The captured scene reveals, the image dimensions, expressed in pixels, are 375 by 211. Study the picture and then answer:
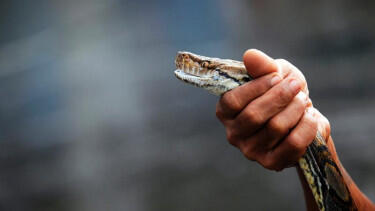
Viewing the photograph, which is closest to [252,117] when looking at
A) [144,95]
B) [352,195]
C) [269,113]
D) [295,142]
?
[269,113]

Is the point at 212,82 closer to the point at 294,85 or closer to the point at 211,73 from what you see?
the point at 211,73

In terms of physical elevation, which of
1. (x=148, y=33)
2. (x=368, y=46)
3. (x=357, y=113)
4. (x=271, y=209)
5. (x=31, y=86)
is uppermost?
(x=148, y=33)

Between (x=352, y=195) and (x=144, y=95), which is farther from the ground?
(x=352, y=195)

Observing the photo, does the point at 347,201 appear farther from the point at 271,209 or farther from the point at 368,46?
the point at 368,46

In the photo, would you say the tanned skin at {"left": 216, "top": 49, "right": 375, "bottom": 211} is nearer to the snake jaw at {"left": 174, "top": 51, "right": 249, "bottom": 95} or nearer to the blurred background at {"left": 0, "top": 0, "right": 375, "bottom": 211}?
the snake jaw at {"left": 174, "top": 51, "right": 249, "bottom": 95}

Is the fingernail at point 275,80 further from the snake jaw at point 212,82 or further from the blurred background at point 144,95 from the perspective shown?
the blurred background at point 144,95

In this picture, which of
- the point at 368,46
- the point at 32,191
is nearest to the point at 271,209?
the point at 32,191

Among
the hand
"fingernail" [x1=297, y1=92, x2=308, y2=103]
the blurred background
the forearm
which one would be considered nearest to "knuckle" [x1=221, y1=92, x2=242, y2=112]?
the hand
